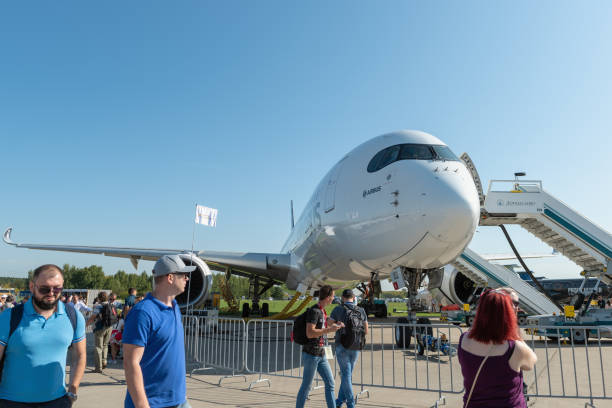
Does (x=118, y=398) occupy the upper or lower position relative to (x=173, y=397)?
lower

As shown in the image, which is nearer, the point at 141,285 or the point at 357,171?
the point at 357,171

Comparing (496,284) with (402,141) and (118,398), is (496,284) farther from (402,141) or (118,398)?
(118,398)

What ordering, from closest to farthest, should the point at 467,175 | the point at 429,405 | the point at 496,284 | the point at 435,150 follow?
the point at 429,405 < the point at 467,175 < the point at 435,150 < the point at 496,284

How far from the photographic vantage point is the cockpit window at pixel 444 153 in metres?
7.29

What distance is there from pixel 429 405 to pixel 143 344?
12.5ft

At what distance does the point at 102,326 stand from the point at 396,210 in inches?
207

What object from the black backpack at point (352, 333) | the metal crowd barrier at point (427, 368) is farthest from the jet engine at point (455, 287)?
the black backpack at point (352, 333)

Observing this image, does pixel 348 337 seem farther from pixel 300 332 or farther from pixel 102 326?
pixel 102 326

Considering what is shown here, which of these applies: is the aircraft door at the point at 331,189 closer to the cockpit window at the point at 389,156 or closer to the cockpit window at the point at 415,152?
the cockpit window at the point at 389,156

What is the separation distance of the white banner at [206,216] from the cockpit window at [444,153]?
289 inches

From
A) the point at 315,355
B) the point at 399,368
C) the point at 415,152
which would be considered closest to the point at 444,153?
the point at 415,152

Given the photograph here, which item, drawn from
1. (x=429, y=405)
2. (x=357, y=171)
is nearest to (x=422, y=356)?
(x=429, y=405)

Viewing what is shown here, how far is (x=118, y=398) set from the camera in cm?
497

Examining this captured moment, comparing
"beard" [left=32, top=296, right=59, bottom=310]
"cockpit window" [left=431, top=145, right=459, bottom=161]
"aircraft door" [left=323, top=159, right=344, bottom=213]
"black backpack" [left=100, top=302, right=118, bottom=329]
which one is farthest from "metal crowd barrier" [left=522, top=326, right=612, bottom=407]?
"black backpack" [left=100, top=302, right=118, bottom=329]
